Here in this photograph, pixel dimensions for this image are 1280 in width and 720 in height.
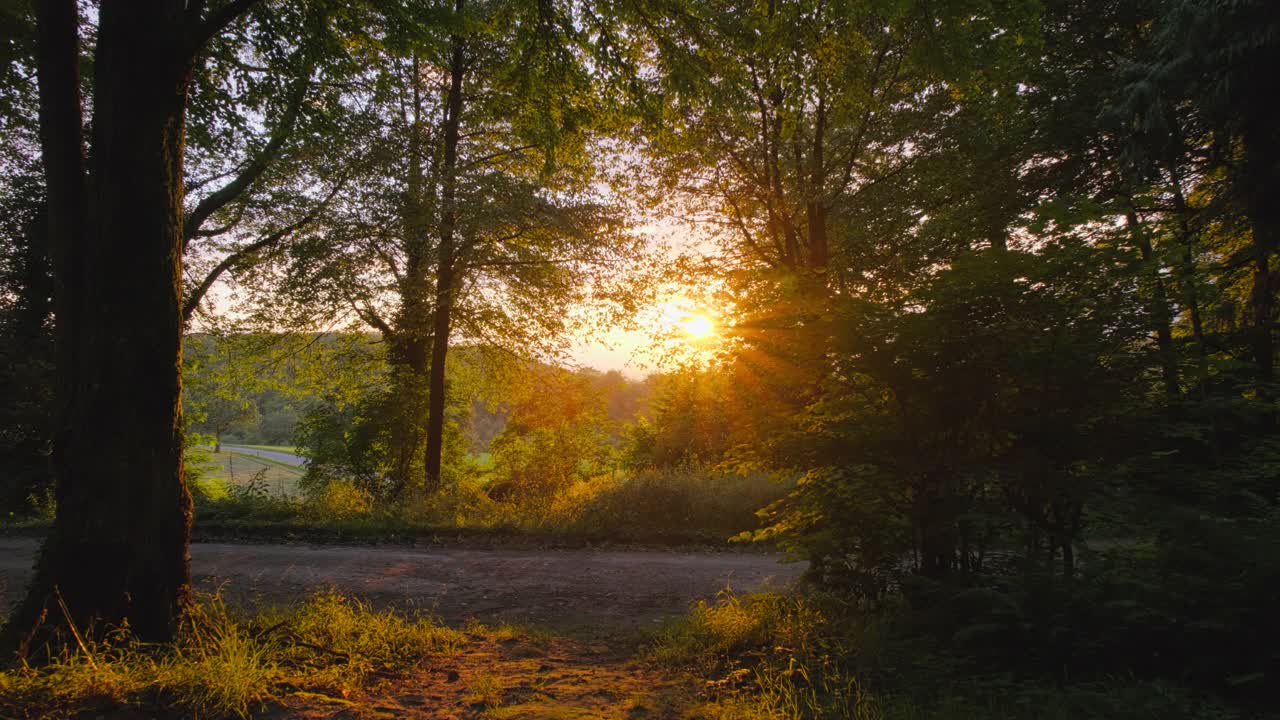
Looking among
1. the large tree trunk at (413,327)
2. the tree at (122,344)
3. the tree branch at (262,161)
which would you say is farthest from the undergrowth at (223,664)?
the large tree trunk at (413,327)

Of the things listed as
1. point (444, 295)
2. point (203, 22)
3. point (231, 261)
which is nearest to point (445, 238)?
point (444, 295)

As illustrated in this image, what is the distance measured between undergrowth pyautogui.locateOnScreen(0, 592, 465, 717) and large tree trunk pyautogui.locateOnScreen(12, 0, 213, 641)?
1.09 feet

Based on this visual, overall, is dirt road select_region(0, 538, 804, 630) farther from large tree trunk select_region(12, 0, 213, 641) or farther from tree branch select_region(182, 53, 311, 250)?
tree branch select_region(182, 53, 311, 250)

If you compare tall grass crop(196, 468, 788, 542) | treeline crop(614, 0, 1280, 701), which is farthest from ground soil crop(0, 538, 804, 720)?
treeline crop(614, 0, 1280, 701)

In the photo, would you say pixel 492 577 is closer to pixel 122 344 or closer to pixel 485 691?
pixel 485 691

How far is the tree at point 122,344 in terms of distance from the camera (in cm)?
386

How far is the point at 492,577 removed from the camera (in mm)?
8133

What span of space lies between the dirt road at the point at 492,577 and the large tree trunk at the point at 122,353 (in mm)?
1877

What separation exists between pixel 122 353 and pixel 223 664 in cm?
227

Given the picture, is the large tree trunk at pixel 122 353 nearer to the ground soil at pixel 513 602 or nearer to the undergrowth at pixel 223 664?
the undergrowth at pixel 223 664

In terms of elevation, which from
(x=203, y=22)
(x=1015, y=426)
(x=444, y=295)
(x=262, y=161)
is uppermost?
(x=262, y=161)

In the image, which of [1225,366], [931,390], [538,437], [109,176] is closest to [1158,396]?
[1225,366]

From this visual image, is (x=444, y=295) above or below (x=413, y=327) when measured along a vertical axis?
above

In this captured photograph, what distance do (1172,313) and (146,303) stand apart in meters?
7.66
